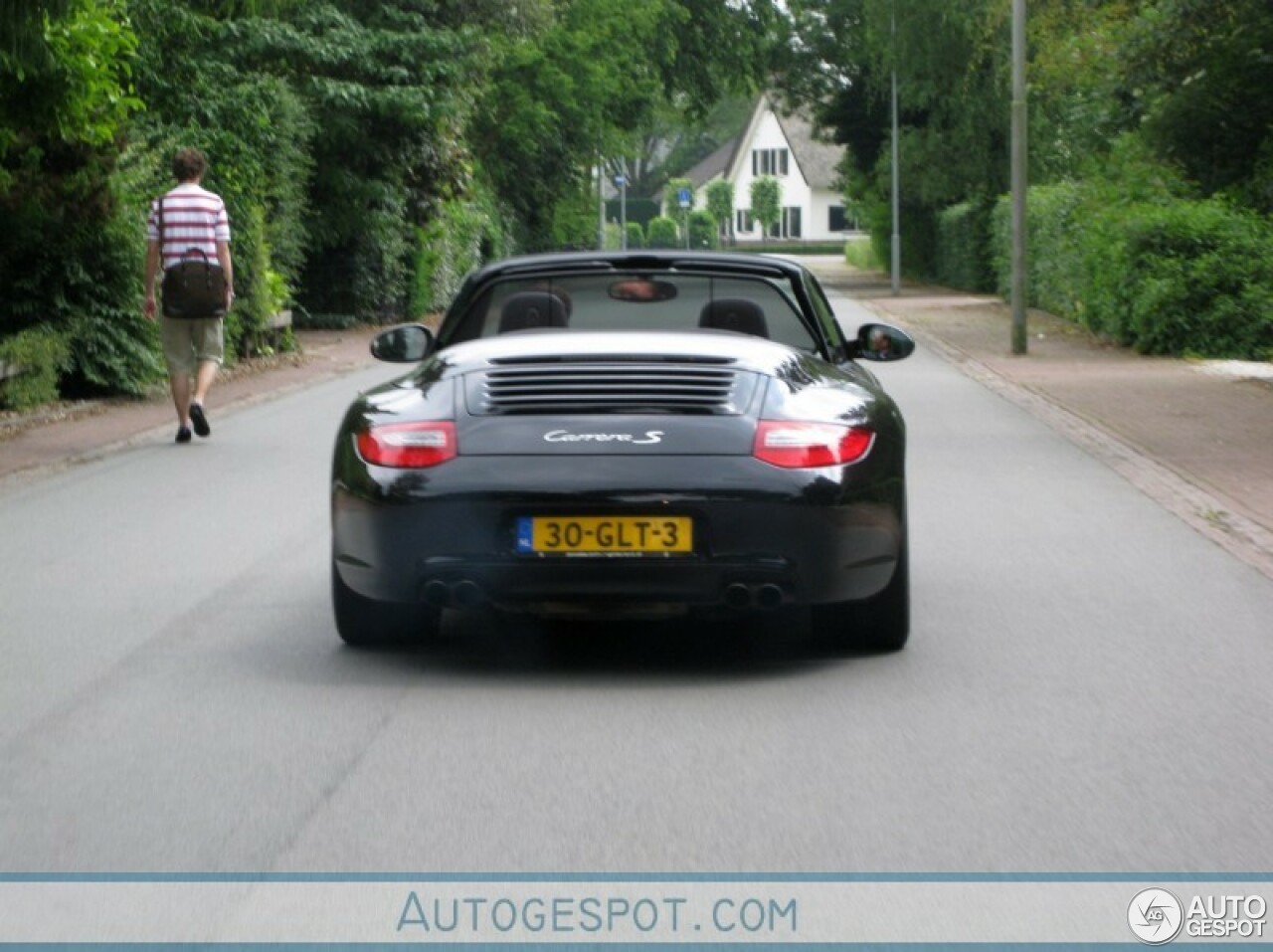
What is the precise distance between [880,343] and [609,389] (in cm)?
194

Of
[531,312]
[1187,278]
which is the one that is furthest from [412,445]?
[1187,278]

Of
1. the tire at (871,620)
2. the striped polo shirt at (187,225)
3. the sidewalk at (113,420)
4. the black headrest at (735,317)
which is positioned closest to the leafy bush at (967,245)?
the sidewalk at (113,420)

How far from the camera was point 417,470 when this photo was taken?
7.07m

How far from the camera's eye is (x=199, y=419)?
15.6 metres

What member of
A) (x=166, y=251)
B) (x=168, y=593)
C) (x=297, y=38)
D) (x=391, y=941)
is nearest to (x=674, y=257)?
(x=168, y=593)

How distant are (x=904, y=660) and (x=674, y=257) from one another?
5.68 ft

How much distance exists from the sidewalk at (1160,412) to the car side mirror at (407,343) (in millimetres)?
3573

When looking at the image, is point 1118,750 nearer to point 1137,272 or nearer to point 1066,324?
point 1137,272

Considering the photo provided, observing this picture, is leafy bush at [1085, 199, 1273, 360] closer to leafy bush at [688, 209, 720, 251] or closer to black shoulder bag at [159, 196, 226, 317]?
black shoulder bag at [159, 196, 226, 317]

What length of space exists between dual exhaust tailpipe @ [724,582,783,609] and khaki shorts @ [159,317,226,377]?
30.6 ft

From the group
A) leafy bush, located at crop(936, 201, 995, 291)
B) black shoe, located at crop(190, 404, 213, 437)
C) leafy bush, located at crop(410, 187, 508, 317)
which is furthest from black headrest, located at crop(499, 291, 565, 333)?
leafy bush, located at crop(936, 201, 995, 291)

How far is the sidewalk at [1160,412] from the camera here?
12.2 m

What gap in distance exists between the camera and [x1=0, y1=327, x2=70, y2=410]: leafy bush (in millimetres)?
17578
